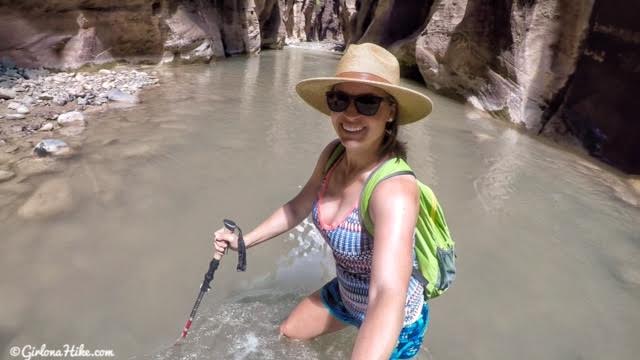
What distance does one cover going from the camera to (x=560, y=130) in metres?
8.23

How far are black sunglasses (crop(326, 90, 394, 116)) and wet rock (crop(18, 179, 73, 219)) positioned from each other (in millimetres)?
2825

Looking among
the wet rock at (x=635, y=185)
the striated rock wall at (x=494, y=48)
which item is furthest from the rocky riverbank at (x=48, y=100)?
the wet rock at (x=635, y=185)

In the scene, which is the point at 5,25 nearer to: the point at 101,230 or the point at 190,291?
the point at 101,230

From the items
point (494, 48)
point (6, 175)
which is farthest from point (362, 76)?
point (494, 48)

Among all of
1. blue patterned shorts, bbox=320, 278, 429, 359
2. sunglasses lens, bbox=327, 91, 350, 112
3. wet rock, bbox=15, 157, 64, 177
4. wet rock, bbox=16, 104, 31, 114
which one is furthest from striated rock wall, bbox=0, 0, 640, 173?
sunglasses lens, bbox=327, 91, 350, 112

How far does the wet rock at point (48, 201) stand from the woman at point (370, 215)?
2.16 meters

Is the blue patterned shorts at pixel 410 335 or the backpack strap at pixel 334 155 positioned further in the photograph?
the backpack strap at pixel 334 155

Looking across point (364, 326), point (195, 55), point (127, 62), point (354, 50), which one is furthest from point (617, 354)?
point (195, 55)

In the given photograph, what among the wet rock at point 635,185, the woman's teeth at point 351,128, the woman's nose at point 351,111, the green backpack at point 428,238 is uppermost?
the woman's nose at point 351,111

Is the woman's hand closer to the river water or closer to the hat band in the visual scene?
the river water

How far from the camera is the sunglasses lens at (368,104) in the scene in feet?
4.95

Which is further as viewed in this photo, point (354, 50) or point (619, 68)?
point (619, 68)

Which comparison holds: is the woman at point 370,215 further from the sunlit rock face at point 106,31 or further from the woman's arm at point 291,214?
the sunlit rock face at point 106,31

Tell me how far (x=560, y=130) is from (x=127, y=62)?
1036 centimetres
